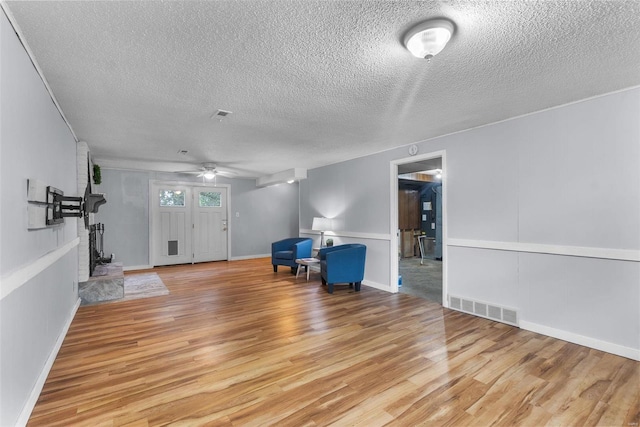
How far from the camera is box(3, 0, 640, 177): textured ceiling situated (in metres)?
1.61

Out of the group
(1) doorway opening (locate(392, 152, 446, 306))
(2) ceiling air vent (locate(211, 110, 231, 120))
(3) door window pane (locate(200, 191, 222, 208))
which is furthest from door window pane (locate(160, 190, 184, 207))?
(1) doorway opening (locate(392, 152, 446, 306))

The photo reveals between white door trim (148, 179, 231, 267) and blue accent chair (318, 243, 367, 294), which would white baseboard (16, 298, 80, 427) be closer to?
blue accent chair (318, 243, 367, 294)

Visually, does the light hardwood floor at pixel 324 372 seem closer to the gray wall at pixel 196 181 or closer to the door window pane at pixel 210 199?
the gray wall at pixel 196 181

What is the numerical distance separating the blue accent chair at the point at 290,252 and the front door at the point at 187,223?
224 cm

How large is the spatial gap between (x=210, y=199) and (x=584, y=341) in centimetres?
769

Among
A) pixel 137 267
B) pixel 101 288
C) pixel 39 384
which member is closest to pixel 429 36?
pixel 39 384

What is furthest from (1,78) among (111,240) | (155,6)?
(111,240)

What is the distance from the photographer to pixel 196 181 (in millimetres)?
7668

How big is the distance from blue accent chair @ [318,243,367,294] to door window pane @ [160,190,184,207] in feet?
15.0

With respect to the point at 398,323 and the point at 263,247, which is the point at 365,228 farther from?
the point at 263,247

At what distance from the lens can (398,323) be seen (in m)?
3.43

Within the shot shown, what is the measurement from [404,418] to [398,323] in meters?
1.64

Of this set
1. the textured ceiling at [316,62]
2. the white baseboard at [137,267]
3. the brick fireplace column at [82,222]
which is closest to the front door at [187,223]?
the white baseboard at [137,267]

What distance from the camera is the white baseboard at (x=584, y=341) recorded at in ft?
8.44
